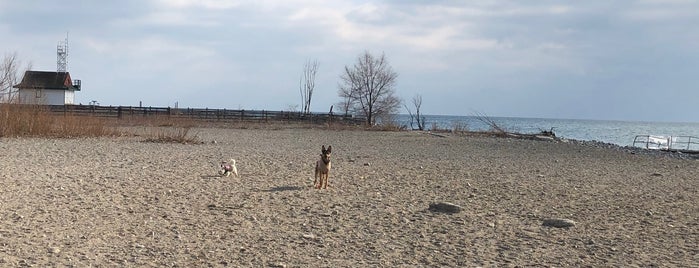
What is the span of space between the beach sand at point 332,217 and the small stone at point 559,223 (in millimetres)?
116

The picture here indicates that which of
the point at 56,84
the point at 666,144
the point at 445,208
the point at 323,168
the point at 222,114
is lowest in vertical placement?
the point at 445,208

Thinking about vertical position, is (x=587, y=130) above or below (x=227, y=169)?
above

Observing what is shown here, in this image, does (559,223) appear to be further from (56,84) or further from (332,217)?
(56,84)

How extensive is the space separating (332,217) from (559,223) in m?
2.92

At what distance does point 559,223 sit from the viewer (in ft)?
28.9

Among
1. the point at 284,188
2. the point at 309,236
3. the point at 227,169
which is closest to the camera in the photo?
the point at 309,236

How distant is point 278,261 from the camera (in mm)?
6543

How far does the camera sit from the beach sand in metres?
6.81

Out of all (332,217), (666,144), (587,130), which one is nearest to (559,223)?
(332,217)

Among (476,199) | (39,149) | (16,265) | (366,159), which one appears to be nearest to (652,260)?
(476,199)

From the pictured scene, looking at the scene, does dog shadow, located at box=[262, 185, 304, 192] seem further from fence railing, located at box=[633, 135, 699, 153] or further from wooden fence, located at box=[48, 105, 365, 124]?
wooden fence, located at box=[48, 105, 365, 124]

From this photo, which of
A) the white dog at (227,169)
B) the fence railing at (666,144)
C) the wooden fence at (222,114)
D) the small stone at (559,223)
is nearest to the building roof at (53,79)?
the wooden fence at (222,114)

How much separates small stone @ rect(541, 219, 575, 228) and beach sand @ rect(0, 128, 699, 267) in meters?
0.12

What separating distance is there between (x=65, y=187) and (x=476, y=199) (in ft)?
21.9
